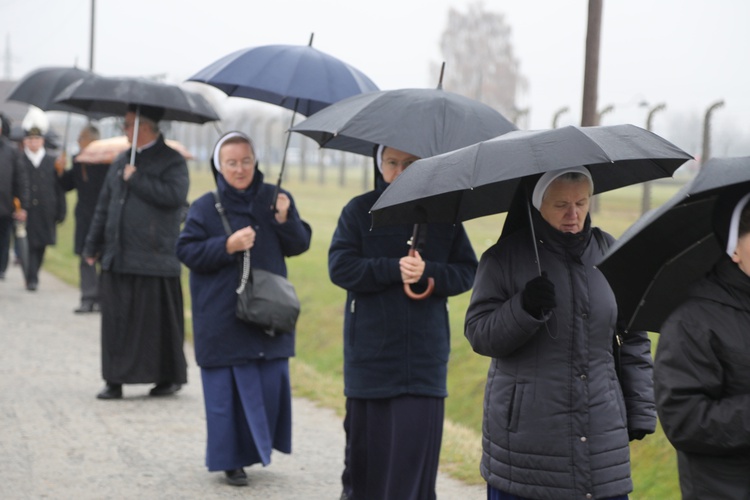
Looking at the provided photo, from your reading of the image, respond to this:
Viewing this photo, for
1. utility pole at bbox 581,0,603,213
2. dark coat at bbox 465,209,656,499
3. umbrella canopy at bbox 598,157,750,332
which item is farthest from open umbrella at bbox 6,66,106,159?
umbrella canopy at bbox 598,157,750,332

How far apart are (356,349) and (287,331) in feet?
3.68

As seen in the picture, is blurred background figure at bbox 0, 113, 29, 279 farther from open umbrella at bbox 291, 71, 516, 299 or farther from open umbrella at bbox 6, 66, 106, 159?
open umbrella at bbox 291, 71, 516, 299

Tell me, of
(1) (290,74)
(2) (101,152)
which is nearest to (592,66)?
(1) (290,74)

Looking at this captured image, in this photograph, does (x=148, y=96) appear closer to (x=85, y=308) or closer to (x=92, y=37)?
(x=85, y=308)

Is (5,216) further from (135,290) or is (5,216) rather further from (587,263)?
(587,263)

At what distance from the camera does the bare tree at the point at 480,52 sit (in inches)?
2904

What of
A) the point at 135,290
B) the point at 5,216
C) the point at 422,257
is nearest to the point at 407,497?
the point at 422,257

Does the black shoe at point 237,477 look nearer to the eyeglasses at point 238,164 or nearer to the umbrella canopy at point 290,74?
the eyeglasses at point 238,164

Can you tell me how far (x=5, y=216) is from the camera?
1655 cm

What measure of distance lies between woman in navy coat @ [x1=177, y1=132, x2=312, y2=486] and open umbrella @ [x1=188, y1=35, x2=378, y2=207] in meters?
0.22

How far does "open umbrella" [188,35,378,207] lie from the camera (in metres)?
6.94

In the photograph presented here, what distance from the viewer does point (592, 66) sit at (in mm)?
7344

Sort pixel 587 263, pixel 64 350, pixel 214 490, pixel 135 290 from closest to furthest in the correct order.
→ pixel 587 263 → pixel 214 490 → pixel 135 290 → pixel 64 350

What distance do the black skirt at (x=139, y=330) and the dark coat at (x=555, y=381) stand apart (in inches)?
208
